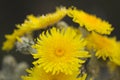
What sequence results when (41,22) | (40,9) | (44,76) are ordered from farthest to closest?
(40,9)
(41,22)
(44,76)

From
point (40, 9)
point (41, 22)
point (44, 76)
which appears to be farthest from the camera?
point (40, 9)

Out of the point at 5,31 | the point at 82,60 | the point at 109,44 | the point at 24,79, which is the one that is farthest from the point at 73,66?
the point at 5,31

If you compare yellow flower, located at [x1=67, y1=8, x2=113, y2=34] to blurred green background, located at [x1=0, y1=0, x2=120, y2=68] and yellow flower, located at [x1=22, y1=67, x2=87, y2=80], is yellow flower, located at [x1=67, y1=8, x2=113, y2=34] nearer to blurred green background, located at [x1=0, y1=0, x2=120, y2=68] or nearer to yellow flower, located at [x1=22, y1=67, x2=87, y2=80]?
yellow flower, located at [x1=22, y1=67, x2=87, y2=80]

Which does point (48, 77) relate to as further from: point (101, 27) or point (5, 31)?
point (5, 31)

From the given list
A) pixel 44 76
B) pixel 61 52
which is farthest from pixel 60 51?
pixel 44 76

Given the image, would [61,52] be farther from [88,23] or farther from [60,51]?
[88,23]

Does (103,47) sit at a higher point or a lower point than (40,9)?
lower

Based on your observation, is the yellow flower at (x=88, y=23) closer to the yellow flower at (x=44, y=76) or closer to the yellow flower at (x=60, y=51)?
the yellow flower at (x=60, y=51)
